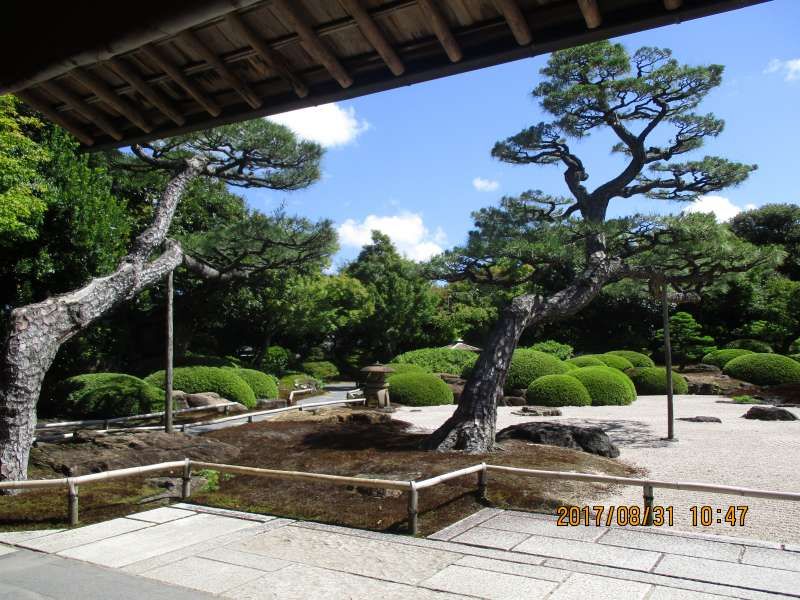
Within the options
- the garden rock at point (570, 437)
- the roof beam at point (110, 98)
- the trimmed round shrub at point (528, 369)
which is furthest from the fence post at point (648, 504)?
the trimmed round shrub at point (528, 369)

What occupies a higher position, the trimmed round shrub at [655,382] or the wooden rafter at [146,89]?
the wooden rafter at [146,89]

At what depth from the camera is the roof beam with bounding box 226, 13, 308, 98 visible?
1.97 m

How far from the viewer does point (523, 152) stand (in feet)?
37.9

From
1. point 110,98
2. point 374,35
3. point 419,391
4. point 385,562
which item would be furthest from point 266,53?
point 419,391

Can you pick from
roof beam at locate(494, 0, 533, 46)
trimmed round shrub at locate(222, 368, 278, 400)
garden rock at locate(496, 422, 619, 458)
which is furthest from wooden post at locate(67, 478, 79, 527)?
trimmed round shrub at locate(222, 368, 278, 400)

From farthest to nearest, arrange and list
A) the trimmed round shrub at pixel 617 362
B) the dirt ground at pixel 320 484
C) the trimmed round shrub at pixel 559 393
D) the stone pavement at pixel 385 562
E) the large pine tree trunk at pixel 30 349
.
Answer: the trimmed round shrub at pixel 617 362 → the trimmed round shrub at pixel 559 393 → the large pine tree trunk at pixel 30 349 → the dirt ground at pixel 320 484 → the stone pavement at pixel 385 562

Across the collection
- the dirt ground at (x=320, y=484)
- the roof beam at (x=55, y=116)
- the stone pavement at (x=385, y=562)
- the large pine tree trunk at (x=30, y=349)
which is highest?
the roof beam at (x=55, y=116)

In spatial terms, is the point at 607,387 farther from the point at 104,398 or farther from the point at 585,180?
the point at 104,398

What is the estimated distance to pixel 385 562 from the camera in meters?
4.43

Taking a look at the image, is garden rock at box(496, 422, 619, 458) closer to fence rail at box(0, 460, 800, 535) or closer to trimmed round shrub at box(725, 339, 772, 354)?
fence rail at box(0, 460, 800, 535)

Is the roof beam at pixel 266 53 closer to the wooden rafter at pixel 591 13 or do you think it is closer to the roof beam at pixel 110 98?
the roof beam at pixel 110 98

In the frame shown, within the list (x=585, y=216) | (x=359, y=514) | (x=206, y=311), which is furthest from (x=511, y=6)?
(x=206, y=311)

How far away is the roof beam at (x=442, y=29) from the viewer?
1.91 metres

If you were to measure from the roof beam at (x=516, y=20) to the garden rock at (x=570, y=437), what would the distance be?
27.4 feet
